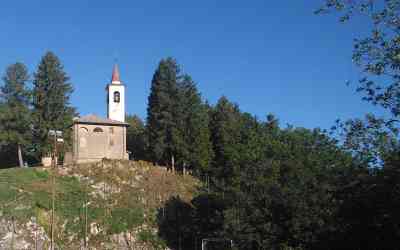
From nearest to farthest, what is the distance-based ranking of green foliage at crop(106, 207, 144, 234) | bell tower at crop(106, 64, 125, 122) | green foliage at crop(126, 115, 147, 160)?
green foliage at crop(106, 207, 144, 234)
bell tower at crop(106, 64, 125, 122)
green foliage at crop(126, 115, 147, 160)

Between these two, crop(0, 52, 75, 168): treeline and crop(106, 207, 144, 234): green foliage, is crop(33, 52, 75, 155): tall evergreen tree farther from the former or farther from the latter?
crop(106, 207, 144, 234): green foliage

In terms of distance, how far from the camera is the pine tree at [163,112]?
174 ft

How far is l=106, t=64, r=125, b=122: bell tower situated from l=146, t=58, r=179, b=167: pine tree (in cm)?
481

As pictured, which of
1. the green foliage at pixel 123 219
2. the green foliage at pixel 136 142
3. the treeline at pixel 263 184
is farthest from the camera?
the green foliage at pixel 136 142

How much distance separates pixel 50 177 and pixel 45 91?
11.1 m

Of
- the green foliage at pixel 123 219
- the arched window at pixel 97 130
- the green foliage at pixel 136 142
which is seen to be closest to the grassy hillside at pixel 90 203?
the green foliage at pixel 123 219

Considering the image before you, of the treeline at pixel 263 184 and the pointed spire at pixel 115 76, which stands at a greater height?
the pointed spire at pixel 115 76

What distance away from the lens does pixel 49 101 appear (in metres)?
53.6

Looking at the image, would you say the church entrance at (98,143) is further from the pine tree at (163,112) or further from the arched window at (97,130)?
the pine tree at (163,112)

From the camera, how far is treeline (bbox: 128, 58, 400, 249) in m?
28.1

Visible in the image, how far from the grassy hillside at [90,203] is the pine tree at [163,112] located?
7.35 feet

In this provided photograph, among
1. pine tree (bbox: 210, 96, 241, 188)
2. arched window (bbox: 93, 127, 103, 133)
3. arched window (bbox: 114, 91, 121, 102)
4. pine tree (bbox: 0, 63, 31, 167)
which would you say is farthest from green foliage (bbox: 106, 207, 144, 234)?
arched window (bbox: 114, 91, 121, 102)

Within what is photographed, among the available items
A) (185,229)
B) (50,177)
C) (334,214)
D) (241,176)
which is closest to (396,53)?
(334,214)

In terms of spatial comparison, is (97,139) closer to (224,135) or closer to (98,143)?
(98,143)
